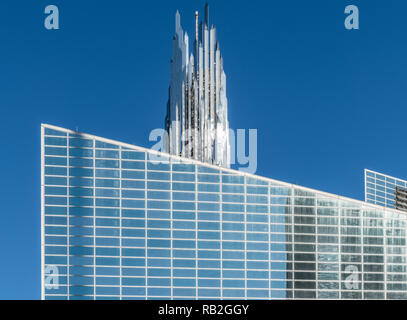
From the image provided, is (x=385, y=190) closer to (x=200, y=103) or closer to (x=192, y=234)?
(x=200, y=103)

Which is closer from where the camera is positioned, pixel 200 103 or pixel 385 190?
pixel 200 103

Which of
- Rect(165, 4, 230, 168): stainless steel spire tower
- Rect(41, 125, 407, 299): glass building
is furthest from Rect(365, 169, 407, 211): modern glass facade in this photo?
Rect(41, 125, 407, 299): glass building

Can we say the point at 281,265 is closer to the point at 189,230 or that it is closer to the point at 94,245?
the point at 189,230

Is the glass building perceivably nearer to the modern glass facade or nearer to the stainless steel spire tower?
the stainless steel spire tower

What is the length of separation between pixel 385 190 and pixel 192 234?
213ft

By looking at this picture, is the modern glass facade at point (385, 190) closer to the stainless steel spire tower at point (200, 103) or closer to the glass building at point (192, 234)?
the stainless steel spire tower at point (200, 103)

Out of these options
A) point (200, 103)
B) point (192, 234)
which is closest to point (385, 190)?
point (200, 103)

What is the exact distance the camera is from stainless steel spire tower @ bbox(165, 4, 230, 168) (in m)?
139

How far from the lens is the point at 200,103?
141m

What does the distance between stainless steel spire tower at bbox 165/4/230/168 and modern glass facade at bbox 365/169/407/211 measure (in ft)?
A: 105

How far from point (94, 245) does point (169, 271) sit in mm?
11172

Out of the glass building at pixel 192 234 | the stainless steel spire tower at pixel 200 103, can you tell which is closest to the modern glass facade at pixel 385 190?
the stainless steel spire tower at pixel 200 103
